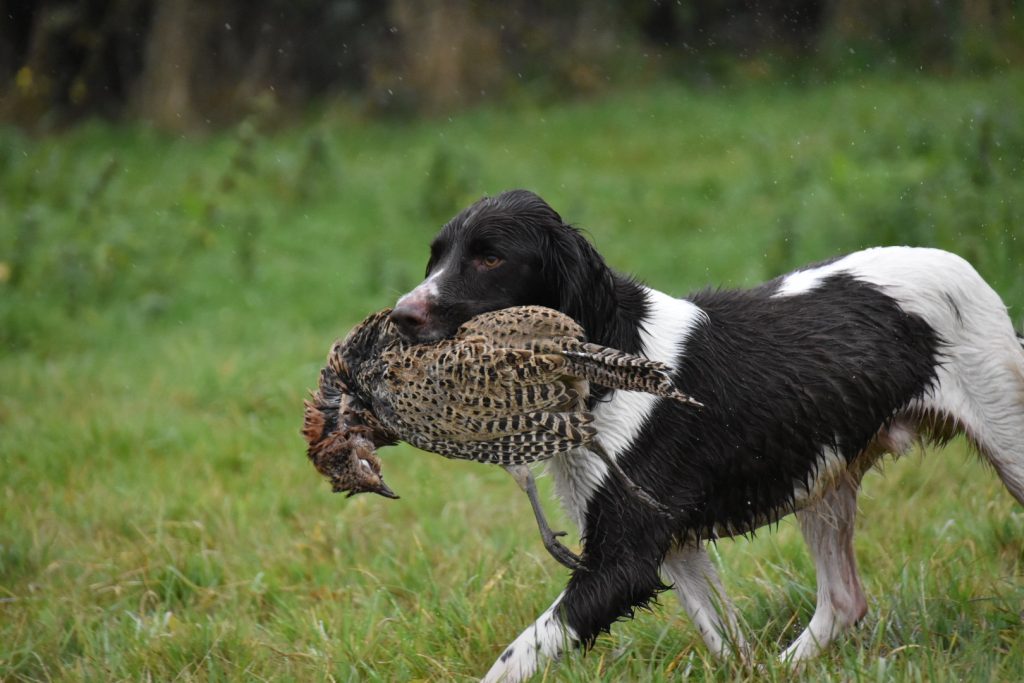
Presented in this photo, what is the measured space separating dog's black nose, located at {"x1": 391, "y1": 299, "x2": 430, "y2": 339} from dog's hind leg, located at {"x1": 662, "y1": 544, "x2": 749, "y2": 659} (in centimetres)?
102

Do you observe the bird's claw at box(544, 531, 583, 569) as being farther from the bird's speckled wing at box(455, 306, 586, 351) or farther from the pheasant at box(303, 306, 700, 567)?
the bird's speckled wing at box(455, 306, 586, 351)

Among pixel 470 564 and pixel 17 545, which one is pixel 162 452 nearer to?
pixel 17 545

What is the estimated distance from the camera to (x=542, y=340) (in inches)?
120

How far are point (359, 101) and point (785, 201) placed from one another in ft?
23.7

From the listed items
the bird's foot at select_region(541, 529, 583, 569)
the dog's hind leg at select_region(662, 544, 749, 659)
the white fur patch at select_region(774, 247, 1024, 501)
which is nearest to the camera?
the bird's foot at select_region(541, 529, 583, 569)

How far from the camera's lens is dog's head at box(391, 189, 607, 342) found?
3.32m

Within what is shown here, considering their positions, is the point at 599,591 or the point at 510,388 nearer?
the point at 510,388

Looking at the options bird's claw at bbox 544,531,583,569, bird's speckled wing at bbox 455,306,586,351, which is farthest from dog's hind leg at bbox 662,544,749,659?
bird's speckled wing at bbox 455,306,586,351

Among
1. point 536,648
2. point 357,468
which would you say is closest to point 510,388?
point 357,468

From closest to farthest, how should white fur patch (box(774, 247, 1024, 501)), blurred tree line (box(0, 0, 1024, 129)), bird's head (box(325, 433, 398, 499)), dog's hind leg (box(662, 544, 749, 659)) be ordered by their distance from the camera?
bird's head (box(325, 433, 398, 499)) → dog's hind leg (box(662, 544, 749, 659)) → white fur patch (box(774, 247, 1024, 501)) → blurred tree line (box(0, 0, 1024, 129))

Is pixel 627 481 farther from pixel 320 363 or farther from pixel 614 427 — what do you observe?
pixel 320 363

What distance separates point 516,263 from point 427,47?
12268 millimetres

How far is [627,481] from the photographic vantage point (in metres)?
3.12

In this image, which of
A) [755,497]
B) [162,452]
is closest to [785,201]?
[162,452]
